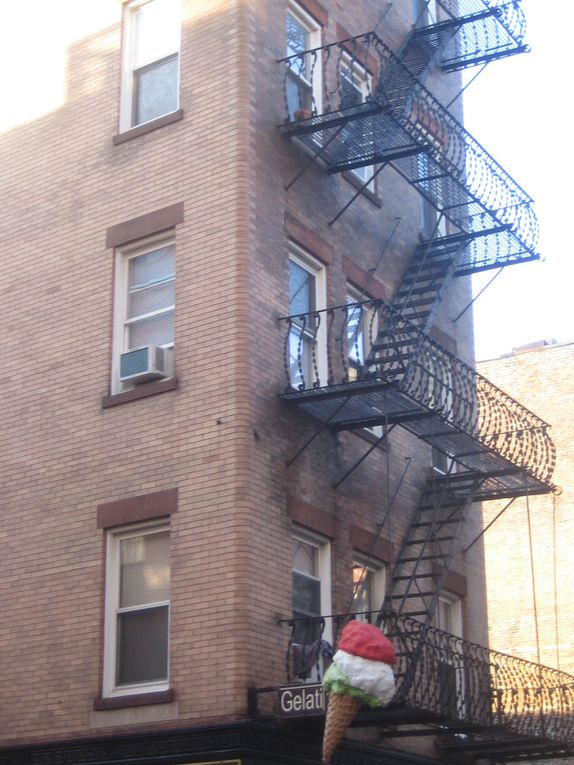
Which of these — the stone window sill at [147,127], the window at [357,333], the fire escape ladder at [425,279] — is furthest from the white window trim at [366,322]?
the stone window sill at [147,127]

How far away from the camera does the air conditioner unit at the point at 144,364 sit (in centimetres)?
1688

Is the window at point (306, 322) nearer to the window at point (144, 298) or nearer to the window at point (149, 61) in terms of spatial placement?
the window at point (144, 298)

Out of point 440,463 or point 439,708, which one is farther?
point 440,463

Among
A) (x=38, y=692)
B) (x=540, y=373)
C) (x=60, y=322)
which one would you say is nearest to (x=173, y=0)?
(x=60, y=322)

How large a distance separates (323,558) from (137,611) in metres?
2.55

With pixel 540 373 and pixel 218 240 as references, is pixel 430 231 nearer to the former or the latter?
pixel 218 240

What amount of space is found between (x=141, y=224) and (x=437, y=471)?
247 inches

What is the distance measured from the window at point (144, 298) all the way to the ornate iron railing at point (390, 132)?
2.45 meters

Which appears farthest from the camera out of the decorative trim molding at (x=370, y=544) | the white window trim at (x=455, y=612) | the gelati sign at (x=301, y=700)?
the white window trim at (x=455, y=612)

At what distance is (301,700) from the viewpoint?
1477cm

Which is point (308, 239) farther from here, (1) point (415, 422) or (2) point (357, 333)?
(1) point (415, 422)

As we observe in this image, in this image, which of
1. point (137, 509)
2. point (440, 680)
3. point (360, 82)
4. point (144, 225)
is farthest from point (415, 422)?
point (360, 82)

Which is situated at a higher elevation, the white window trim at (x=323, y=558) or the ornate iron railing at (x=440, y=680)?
the white window trim at (x=323, y=558)

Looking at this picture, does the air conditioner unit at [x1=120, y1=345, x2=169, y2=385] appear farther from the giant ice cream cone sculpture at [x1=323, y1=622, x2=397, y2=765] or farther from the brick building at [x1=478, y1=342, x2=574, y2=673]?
the brick building at [x1=478, y1=342, x2=574, y2=673]
